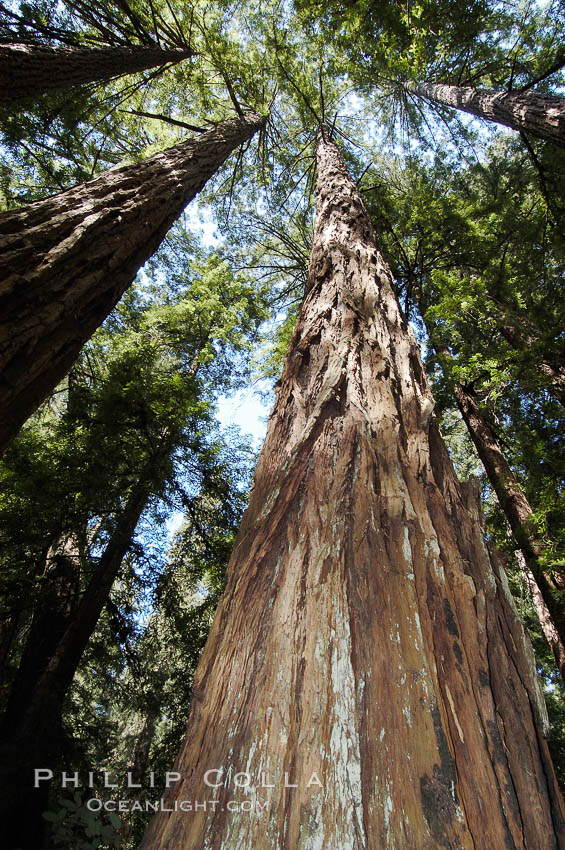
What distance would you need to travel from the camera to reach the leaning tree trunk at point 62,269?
1.84m

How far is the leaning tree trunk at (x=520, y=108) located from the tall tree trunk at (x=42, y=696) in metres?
6.59

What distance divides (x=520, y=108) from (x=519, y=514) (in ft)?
18.1

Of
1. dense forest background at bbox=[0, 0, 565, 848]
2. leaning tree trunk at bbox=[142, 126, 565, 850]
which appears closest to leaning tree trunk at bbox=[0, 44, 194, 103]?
dense forest background at bbox=[0, 0, 565, 848]

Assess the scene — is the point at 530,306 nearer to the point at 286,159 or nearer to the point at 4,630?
the point at 286,159

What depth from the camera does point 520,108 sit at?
5125 mm

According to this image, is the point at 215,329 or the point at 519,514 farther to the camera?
the point at 215,329

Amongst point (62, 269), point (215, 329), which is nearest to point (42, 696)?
point (62, 269)

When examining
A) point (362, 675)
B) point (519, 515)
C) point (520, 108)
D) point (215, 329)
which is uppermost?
point (520, 108)

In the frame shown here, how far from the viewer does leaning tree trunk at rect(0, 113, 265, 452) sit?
6.03 feet

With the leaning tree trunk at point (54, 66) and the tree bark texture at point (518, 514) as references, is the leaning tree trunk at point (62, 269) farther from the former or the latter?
the tree bark texture at point (518, 514)

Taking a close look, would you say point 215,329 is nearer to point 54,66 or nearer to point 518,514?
point 54,66

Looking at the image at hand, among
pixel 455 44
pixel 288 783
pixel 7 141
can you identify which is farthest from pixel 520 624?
pixel 455 44

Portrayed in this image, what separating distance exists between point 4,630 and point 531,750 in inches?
213

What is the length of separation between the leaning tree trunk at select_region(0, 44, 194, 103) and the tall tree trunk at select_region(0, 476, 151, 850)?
4508mm
